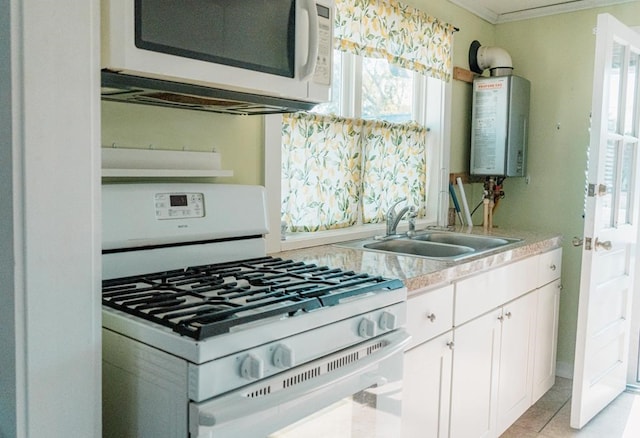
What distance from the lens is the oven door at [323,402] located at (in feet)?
3.49

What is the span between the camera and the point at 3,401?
1.04m

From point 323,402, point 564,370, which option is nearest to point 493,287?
point 323,402

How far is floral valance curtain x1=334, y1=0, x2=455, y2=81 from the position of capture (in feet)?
7.88

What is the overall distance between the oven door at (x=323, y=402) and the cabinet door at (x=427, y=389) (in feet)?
0.72

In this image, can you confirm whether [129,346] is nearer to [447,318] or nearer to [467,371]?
[447,318]

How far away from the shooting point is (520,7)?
3.36 m

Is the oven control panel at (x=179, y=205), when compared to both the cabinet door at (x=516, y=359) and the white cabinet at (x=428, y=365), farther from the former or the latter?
the cabinet door at (x=516, y=359)

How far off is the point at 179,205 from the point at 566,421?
226 centimetres

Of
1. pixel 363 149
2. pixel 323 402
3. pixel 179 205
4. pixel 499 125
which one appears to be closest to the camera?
pixel 323 402

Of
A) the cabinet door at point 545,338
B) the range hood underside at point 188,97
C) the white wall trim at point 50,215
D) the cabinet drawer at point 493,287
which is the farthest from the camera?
the cabinet door at point 545,338

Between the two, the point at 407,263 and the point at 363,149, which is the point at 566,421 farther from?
the point at 363,149

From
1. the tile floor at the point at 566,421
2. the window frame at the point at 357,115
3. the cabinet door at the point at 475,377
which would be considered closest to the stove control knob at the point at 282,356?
the window frame at the point at 357,115

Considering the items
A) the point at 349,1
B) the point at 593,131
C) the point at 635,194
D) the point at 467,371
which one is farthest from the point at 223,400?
the point at 635,194

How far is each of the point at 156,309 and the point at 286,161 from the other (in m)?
1.21
